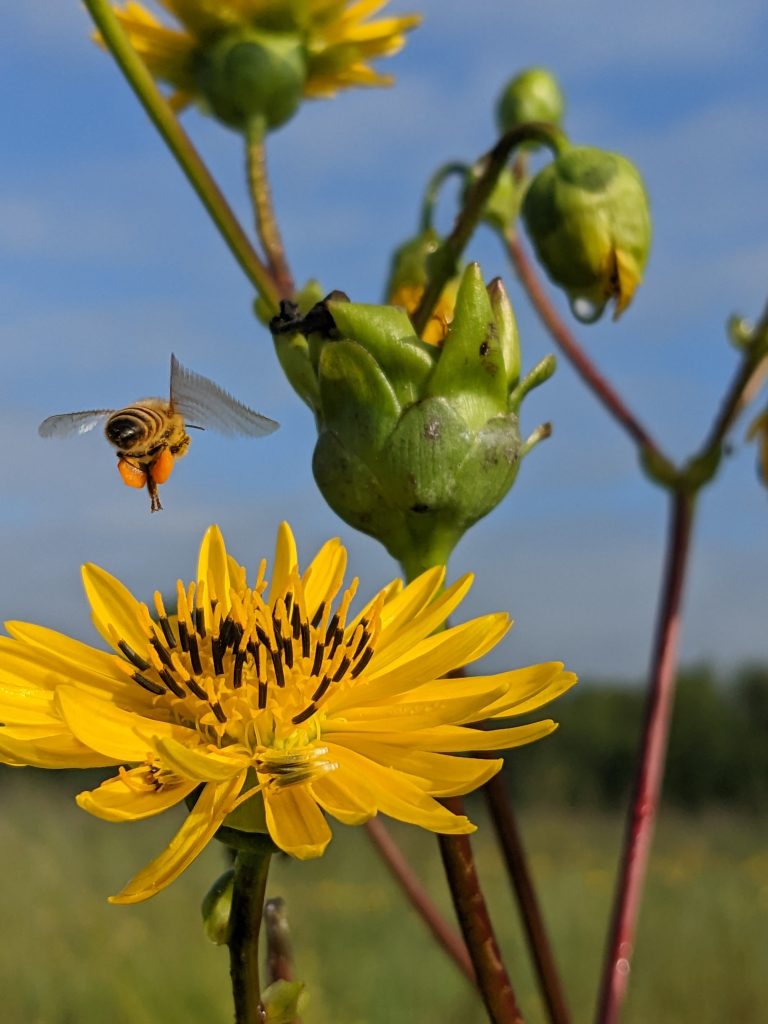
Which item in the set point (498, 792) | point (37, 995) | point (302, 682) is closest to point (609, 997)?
point (498, 792)

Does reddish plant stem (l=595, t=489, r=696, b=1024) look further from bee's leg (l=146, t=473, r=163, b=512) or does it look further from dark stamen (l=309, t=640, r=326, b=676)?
bee's leg (l=146, t=473, r=163, b=512)

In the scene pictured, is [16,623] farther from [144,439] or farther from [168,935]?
[168,935]

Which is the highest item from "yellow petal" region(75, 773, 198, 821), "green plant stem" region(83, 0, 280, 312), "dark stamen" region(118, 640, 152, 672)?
"green plant stem" region(83, 0, 280, 312)

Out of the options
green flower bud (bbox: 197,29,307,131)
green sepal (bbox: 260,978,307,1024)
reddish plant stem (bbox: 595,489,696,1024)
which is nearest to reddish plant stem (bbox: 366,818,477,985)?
reddish plant stem (bbox: 595,489,696,1024)

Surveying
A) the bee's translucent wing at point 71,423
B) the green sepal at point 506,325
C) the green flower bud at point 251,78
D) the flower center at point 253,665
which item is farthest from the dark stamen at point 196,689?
the green flower bud at point 251,78

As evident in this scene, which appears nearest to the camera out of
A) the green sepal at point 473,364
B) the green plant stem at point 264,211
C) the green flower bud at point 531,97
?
the green sepal at point 473,364

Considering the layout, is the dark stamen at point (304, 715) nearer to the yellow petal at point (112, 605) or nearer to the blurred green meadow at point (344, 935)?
the yellow petal at point (112, 605)

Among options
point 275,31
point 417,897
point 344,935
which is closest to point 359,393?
point 417,897

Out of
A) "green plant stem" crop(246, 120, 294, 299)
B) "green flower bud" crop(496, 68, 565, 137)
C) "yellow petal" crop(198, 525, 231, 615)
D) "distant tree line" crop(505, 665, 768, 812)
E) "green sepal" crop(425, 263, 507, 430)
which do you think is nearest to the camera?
"green sepal" crop(425, 263, 507, 430)
